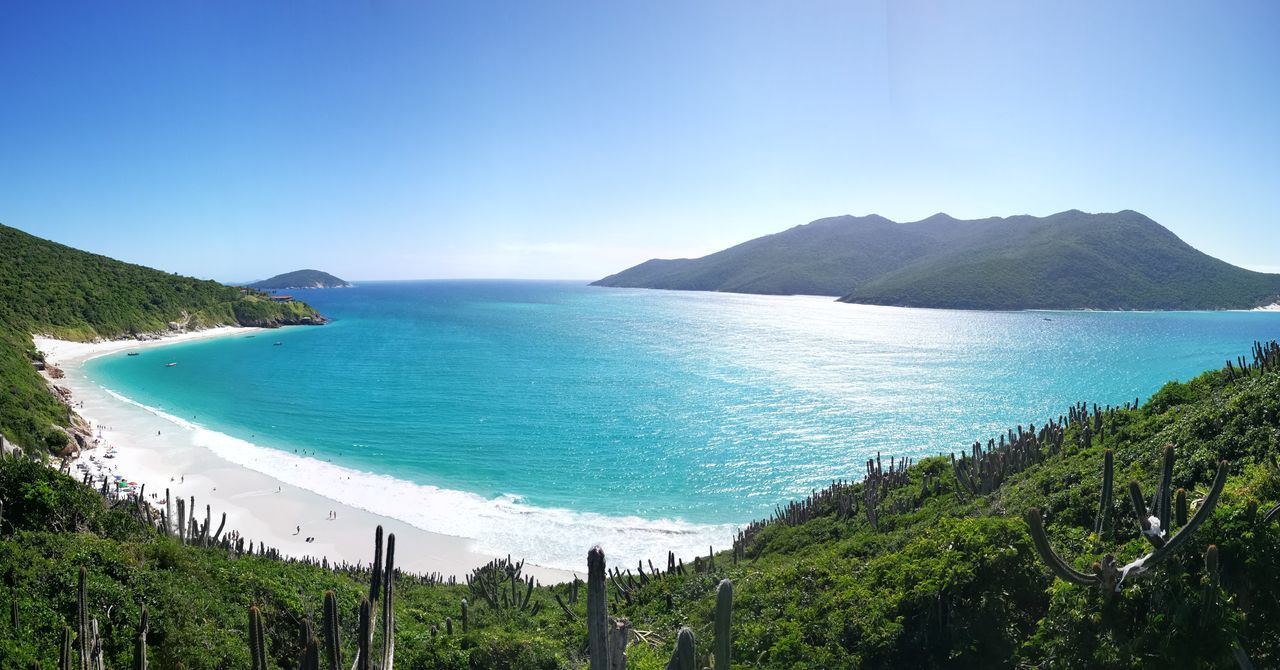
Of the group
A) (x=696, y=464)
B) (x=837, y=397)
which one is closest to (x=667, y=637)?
(x=696, y=464)

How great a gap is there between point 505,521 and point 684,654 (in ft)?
98.6

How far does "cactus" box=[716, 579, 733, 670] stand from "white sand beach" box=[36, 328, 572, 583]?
910 inches

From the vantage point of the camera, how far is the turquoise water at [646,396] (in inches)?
1534

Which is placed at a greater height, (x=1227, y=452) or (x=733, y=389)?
(x=1227, y=452)

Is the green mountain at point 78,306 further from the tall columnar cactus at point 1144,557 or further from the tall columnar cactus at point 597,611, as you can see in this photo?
the tall columnar cactus at point 1144,557

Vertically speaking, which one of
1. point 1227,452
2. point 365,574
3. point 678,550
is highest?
point 1227,452

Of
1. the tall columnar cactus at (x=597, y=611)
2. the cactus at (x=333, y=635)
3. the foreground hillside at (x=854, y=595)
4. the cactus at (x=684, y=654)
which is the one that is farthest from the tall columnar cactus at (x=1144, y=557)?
the cactus at (x=333, y=635)

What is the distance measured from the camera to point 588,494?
3566 cm

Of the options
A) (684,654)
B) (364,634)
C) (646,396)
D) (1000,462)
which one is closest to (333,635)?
(364,634)

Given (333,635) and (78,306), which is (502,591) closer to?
(333,635)

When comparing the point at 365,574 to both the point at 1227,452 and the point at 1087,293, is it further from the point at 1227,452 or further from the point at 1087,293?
the point at 1087,293

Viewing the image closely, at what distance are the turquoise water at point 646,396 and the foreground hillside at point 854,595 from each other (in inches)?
739

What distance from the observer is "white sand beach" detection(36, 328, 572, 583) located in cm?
2772

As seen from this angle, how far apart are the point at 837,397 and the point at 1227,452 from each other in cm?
4825
